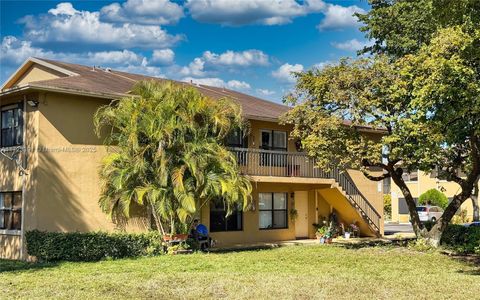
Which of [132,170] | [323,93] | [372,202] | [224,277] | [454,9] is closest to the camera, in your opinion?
[454,9]

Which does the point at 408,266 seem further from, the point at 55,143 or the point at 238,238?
the point at 55,143

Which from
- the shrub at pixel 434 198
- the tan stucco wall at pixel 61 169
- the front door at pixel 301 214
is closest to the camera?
Answer: the tan stucco wall at pixel 61 169

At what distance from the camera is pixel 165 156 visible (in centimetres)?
2002

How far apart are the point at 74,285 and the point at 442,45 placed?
11379 millimetres

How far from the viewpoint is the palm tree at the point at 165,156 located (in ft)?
65.1

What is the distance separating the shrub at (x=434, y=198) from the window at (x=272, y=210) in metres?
28.4

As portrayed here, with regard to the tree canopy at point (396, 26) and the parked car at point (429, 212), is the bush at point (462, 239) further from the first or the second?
the parked car at point (429, 212)

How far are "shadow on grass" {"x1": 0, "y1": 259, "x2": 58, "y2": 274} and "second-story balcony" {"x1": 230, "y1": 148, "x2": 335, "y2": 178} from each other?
8706mm

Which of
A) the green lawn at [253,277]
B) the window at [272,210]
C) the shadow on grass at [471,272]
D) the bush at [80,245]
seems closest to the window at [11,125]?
the bush at [80,245]

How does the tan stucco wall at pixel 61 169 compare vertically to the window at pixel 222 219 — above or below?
above

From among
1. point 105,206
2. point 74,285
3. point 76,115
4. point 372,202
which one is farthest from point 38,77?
point 372,202

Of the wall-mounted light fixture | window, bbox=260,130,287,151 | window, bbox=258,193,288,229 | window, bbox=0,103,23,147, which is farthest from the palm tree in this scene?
window, bbox=258,193,288,229

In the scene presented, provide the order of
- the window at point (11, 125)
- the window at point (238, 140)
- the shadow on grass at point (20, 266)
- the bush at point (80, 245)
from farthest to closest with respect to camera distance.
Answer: the window at point (238, 140) → the window at point (11, 125) → the bush at point (80, 245) → the shadow on grass at point (20, 266)

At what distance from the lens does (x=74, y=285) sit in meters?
13.3
